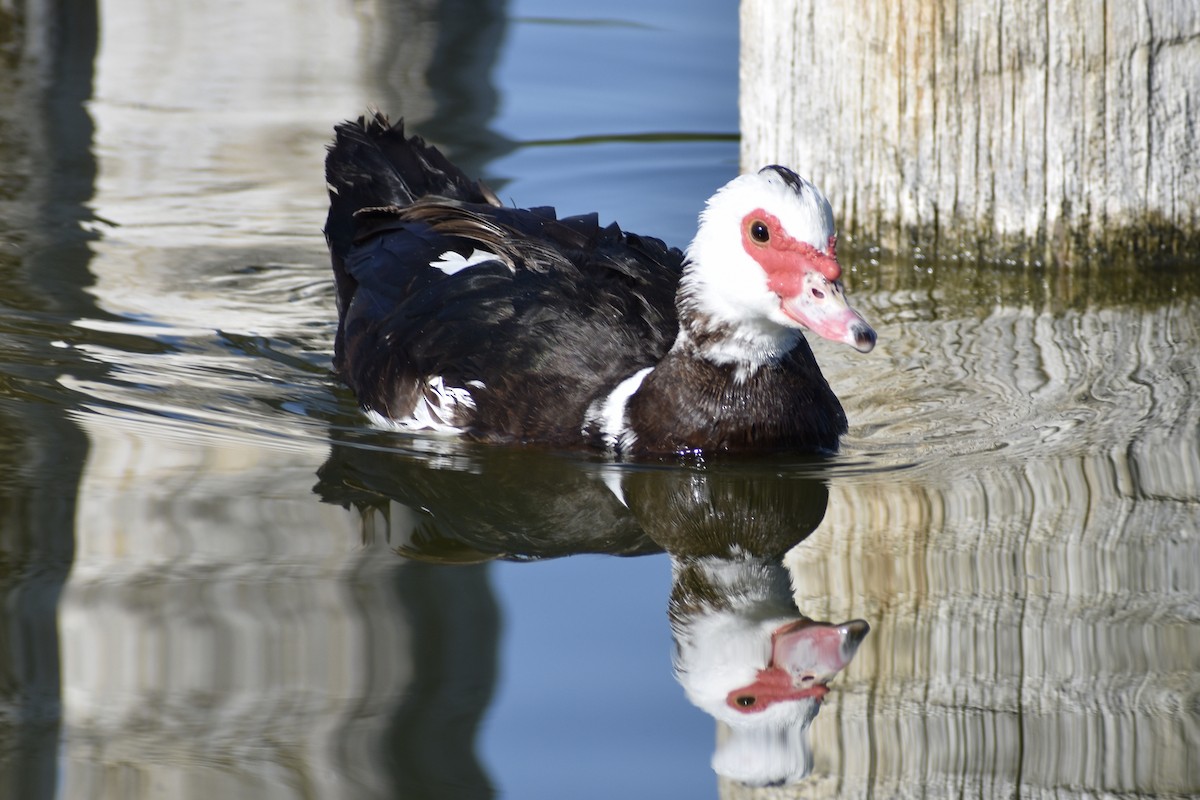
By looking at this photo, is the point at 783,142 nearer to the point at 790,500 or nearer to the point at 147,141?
the point at 790,500

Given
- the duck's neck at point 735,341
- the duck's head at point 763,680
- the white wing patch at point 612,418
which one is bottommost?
the duck's head at point 763,680

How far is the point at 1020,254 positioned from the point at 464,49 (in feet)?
14.5

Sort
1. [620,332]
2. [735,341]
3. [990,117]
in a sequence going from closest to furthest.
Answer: [735,341] < [620,332] < [990,117]

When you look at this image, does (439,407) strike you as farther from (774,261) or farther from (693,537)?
(774,261)

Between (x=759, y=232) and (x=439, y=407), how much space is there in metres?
1.25

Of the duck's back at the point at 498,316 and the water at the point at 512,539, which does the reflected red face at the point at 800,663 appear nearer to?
the water at the point at 512,539

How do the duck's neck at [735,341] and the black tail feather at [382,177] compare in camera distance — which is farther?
the black tail feather at [382,177]

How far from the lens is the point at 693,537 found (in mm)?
5023

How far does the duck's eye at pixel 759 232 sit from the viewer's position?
5.15 m

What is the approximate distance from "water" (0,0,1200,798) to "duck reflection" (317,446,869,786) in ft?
0.06

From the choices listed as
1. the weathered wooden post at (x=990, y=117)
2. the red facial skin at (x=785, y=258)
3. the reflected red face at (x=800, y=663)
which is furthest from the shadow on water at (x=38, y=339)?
the weathered wooden post at (x=990, y=117)

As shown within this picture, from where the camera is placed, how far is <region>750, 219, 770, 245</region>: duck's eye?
5.15 m

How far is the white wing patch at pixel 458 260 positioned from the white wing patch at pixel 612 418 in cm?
75

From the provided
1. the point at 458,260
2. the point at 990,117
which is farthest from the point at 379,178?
the point at 990,117
